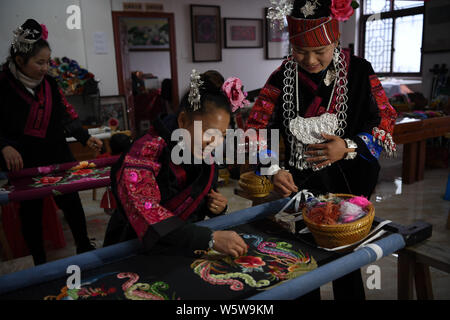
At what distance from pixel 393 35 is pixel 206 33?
13.0 feet

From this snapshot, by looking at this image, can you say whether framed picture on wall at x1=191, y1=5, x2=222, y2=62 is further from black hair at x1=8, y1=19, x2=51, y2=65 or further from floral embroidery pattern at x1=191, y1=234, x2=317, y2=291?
floral embroidery pattern at x1=191, y1=234, x2=317, y2=291

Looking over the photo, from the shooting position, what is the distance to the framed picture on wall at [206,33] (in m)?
6.53

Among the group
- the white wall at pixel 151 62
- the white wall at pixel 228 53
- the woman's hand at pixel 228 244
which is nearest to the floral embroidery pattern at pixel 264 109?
the woman's hand at pixel 228 244

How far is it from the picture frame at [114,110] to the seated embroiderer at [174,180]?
15.0 ft

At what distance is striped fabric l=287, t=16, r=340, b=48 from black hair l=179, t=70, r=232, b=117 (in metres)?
0.40

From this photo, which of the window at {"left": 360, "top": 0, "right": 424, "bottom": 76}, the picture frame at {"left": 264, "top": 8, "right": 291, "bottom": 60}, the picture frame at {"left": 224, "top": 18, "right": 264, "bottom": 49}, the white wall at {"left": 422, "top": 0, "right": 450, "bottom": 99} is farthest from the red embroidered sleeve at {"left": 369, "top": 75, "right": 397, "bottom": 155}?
the window at {"left": 360, "top": 0, "right": 424, "bottom": 76}

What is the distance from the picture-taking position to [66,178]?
2.20 meters

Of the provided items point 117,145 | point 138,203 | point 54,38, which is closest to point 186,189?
point 138,203

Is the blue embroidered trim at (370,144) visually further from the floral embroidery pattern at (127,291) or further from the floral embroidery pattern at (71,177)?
the floral embroidery pattern at (71,177)

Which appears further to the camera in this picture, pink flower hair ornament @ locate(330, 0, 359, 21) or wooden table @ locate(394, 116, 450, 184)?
wooden table @ locate(394, 116, 450, 184)

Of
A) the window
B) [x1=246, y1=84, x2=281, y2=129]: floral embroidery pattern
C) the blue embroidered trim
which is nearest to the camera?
the blue embroidered trim

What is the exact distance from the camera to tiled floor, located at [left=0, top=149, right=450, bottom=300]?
2170mm

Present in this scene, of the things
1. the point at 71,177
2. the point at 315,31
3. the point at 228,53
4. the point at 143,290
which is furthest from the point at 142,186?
the point at 228,53
